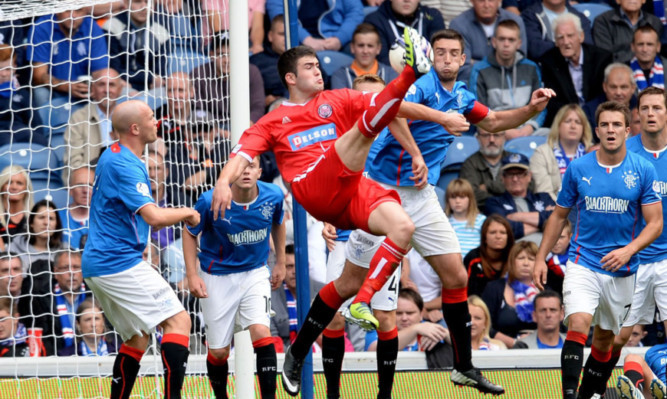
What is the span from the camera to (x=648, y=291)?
895 cm

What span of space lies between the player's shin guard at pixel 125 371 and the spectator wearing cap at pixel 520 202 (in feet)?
16.3

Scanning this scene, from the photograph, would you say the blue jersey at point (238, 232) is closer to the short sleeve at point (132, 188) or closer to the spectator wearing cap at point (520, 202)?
the short sleeve at point (132, 188)

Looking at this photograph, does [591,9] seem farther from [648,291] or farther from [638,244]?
[638,244]

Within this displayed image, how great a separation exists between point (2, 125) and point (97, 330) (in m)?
3.42

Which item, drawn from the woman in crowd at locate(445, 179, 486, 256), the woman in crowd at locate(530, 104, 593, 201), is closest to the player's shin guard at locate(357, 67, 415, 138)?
the woman in crowd at locate(445, 179, 486, 256)

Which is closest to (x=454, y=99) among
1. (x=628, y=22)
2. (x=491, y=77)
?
(x=491, y=77)

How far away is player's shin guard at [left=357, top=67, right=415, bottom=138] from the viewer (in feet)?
22.6

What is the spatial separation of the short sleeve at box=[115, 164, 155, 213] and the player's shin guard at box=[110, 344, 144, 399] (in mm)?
1154

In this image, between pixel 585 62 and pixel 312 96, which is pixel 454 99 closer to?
pixel 312 96

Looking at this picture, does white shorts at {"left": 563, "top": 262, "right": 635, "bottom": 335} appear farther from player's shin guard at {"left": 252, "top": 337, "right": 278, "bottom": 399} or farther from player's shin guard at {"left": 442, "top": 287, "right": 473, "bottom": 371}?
player's shin guard at {"left": 252, "top": 337, "right": 278, "bottom": 399}

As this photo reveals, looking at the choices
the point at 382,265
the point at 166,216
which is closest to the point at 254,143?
the point at 166,216

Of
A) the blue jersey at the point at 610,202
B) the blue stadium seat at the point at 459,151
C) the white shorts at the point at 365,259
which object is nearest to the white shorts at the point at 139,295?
the white shorts at the point at 365,259

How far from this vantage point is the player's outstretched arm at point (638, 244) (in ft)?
27.4

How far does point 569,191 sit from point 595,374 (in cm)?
148
